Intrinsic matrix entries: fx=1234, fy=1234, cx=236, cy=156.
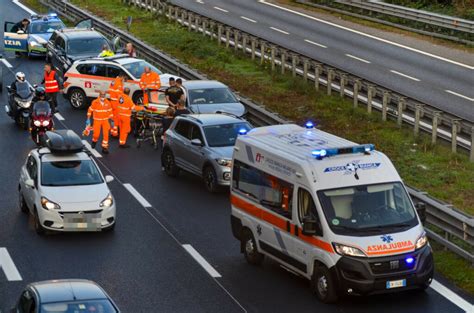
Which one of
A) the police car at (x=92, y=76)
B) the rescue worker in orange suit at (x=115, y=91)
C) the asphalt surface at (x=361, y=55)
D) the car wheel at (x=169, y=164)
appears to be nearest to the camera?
the car wheel at (x=169, y=164)

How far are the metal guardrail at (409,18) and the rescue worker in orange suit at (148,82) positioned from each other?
1742cm

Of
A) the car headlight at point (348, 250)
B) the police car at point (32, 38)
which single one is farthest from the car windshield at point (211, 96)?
the car headlight at point (348, 250)

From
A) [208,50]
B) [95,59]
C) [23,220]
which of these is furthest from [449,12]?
[23,220]

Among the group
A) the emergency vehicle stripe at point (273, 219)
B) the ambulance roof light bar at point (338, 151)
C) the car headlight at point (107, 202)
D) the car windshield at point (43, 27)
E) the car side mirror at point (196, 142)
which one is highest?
the ambulance roof light bar at point (338, 151)

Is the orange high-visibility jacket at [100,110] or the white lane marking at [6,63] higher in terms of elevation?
the orange high-visibility jacket at [100,110]

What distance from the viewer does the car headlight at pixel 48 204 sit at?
23109 mm

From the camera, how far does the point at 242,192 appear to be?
847 inches

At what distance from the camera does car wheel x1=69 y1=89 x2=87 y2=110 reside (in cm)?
3750

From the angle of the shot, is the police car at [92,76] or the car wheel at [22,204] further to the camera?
the police car at [92,76]

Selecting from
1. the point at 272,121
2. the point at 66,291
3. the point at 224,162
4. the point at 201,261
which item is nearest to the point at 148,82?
the point at 272,121

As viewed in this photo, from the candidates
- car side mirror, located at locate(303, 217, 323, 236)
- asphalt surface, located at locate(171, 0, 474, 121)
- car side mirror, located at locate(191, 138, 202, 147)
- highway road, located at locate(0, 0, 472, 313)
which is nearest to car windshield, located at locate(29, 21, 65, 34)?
asphalt surface, located at locate(171, 0, 474, 121)

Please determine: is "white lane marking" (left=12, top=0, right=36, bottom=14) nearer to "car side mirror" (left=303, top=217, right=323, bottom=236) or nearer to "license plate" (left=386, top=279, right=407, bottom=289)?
"car side mirror" (left=303, top=217, right=323, bottom=236)

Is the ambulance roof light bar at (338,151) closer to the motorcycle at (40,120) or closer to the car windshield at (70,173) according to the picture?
the car windshield at (70,173)

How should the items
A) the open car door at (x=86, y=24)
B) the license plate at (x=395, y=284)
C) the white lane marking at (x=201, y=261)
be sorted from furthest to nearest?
the open car door at (x=86, y=24) → the white lane marking at (x=201, y=261) → the license plate at (x=395, y=284)
